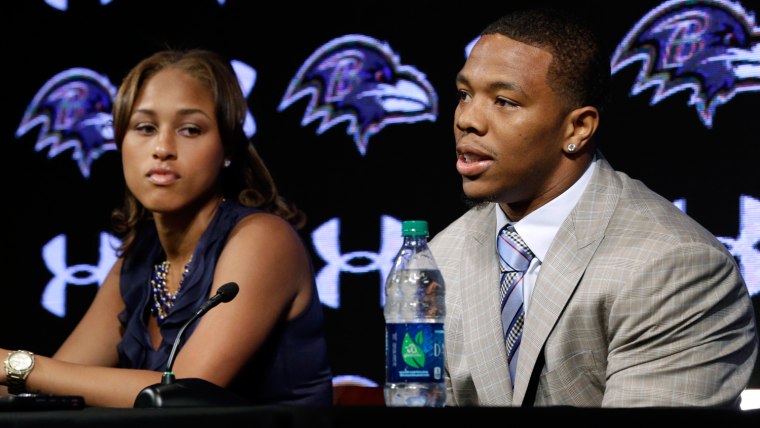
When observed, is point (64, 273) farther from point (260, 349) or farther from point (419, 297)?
point (419, 297)

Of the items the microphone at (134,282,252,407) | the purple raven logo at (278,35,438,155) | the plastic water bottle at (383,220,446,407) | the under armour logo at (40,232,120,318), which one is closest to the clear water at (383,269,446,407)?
the plastic water bottle at (383,220,446,407)

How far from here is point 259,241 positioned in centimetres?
261

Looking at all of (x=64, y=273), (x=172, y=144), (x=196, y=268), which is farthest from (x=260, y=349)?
(x=64, y=273)

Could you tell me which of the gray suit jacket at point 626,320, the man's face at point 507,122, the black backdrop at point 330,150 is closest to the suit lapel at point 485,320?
the gray suit jacket at point 626,320

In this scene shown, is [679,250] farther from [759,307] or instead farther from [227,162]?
[227,162]

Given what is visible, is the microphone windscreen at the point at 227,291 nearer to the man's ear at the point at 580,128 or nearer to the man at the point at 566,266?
the man at the point at 566,266

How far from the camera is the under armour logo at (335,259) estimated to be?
10.8 feet

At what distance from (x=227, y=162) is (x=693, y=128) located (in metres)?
1.32

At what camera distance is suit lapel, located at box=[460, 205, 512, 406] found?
2.12m

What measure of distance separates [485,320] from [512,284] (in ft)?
0.31

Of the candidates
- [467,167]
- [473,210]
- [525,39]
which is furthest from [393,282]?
[525,39]

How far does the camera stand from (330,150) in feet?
11.0

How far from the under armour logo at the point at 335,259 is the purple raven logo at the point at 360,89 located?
0.26m

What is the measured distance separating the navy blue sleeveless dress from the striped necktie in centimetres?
64
